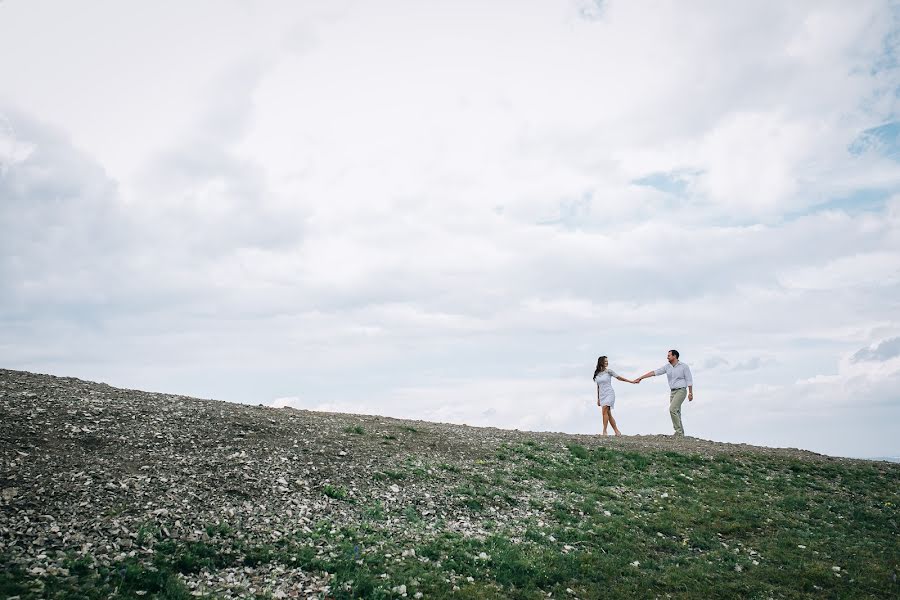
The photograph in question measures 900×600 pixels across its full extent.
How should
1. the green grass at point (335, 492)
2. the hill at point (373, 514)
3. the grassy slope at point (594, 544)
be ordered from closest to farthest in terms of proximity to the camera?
1. the hill at point (373, 514)
2. the grassy slope at point (594, 544)
3. the green grass at point (335, 492)

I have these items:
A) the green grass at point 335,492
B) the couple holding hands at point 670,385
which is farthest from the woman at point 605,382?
the green grass at point 335,492

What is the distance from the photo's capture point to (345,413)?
3328 centimetres

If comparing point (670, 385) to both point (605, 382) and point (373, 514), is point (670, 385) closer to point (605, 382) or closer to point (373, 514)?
point (605, 382)

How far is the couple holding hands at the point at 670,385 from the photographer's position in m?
32.8

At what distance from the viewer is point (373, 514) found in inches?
691

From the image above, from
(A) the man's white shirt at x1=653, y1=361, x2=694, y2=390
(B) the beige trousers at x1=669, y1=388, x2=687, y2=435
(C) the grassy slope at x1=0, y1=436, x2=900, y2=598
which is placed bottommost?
(C) the grassy slope at x1=0, y1=436, x2=900, y2=598

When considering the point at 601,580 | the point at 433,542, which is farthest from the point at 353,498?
the point at 601,580

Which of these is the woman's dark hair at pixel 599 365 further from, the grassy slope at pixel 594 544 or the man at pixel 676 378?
the grassy slope at pixel 594 544

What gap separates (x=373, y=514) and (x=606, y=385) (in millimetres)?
20356

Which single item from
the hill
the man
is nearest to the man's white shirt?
the man

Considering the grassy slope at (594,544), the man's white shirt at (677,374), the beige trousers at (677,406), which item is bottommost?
the grassy slope at (594,544)

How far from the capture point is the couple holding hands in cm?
3281

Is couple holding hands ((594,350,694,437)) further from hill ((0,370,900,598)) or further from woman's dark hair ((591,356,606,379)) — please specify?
hill ((0,370,900,598))

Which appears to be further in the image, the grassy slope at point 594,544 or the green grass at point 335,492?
the green grass at point 335,492
